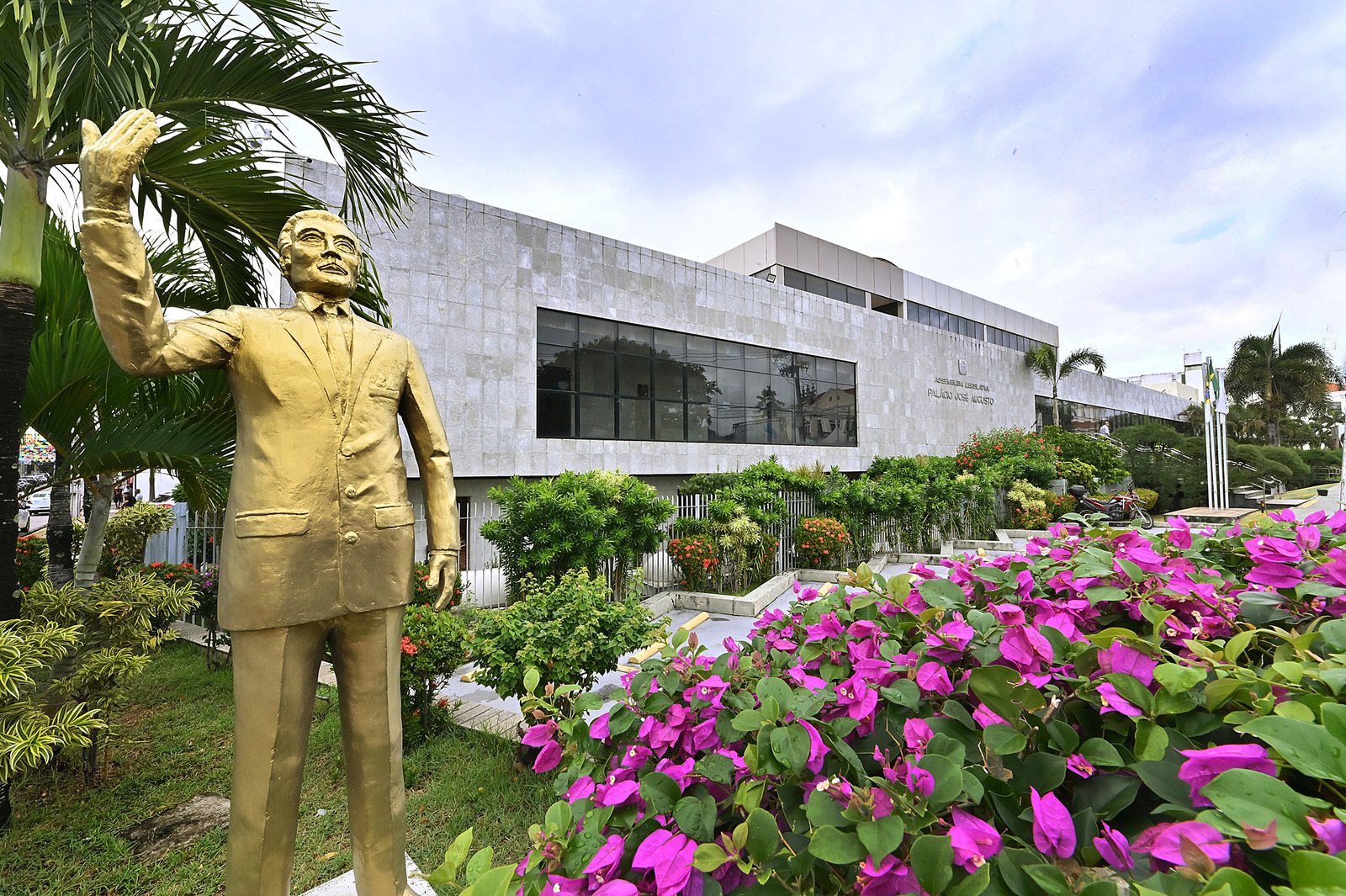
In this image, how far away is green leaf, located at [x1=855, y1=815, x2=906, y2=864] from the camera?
80cm

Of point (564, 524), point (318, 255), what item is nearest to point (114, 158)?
point (318, 255)

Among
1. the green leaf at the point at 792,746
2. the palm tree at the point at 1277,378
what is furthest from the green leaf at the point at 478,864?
the palm tree at the point at 1277,378

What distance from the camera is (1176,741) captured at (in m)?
0.95

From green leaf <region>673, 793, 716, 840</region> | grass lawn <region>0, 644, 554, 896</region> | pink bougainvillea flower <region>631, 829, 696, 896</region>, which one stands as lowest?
grass lawn <region>0, 644, 554, 896</region>

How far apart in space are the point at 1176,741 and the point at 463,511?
406 inches

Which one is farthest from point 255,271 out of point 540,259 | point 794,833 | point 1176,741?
point 540,259

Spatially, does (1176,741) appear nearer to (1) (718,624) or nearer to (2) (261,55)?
(2) (261,55)

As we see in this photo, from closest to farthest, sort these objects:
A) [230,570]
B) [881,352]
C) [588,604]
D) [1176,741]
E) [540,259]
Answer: [1176,741] < [230,570] < [588,604] < [540,259] < [881,352]

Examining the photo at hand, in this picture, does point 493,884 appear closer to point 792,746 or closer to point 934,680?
point 792,746

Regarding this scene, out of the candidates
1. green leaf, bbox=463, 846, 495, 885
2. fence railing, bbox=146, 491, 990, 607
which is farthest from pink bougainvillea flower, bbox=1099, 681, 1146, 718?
fence railing, bbox=146, 491, 990, 607

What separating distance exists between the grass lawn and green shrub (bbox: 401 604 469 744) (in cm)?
18

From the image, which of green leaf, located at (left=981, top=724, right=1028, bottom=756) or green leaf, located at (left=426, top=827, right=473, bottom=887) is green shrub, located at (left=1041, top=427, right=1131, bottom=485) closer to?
green leaf, located at (left=981, top=724, right=1028, bottom=756)

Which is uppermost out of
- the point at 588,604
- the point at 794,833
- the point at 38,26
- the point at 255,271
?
the point at 38,26

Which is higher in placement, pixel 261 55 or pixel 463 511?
pixel 261 55
